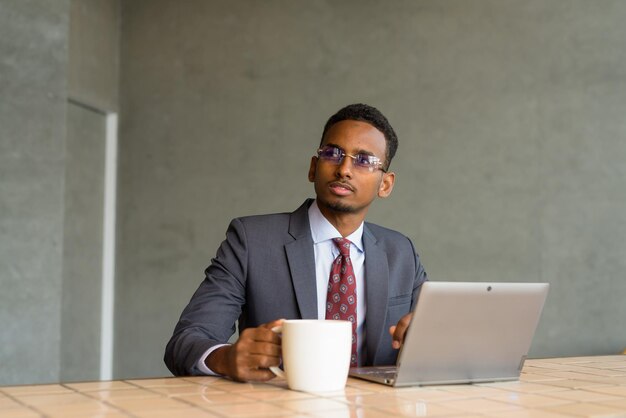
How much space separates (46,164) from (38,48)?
0.58 metres

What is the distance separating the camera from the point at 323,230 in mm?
2117

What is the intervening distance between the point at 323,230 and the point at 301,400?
3.03 feet

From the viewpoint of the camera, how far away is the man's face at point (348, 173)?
207 centimetres

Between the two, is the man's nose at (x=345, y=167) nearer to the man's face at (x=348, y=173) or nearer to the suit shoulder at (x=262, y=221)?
the man's face at (x=348, y=173)

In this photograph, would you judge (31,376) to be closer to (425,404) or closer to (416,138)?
(416,138)

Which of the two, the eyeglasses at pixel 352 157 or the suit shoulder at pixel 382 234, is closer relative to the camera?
the eyeglasses at pixel 352 157

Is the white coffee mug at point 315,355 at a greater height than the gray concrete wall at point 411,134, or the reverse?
the gray concrete wall at point 411,134

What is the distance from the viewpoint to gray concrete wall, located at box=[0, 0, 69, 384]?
381 centimetres

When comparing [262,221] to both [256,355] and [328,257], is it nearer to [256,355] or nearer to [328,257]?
[328,257]

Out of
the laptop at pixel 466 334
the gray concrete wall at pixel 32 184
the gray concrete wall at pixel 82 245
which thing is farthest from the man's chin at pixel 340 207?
the gray concrete wall at pixel 82 245

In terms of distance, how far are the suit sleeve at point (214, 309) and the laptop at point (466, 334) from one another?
0.38 metres

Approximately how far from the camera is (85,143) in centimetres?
536

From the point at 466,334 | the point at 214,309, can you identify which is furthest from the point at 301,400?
the point at 214,309

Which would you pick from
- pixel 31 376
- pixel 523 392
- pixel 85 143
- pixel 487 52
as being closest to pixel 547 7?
pixel 487 52
